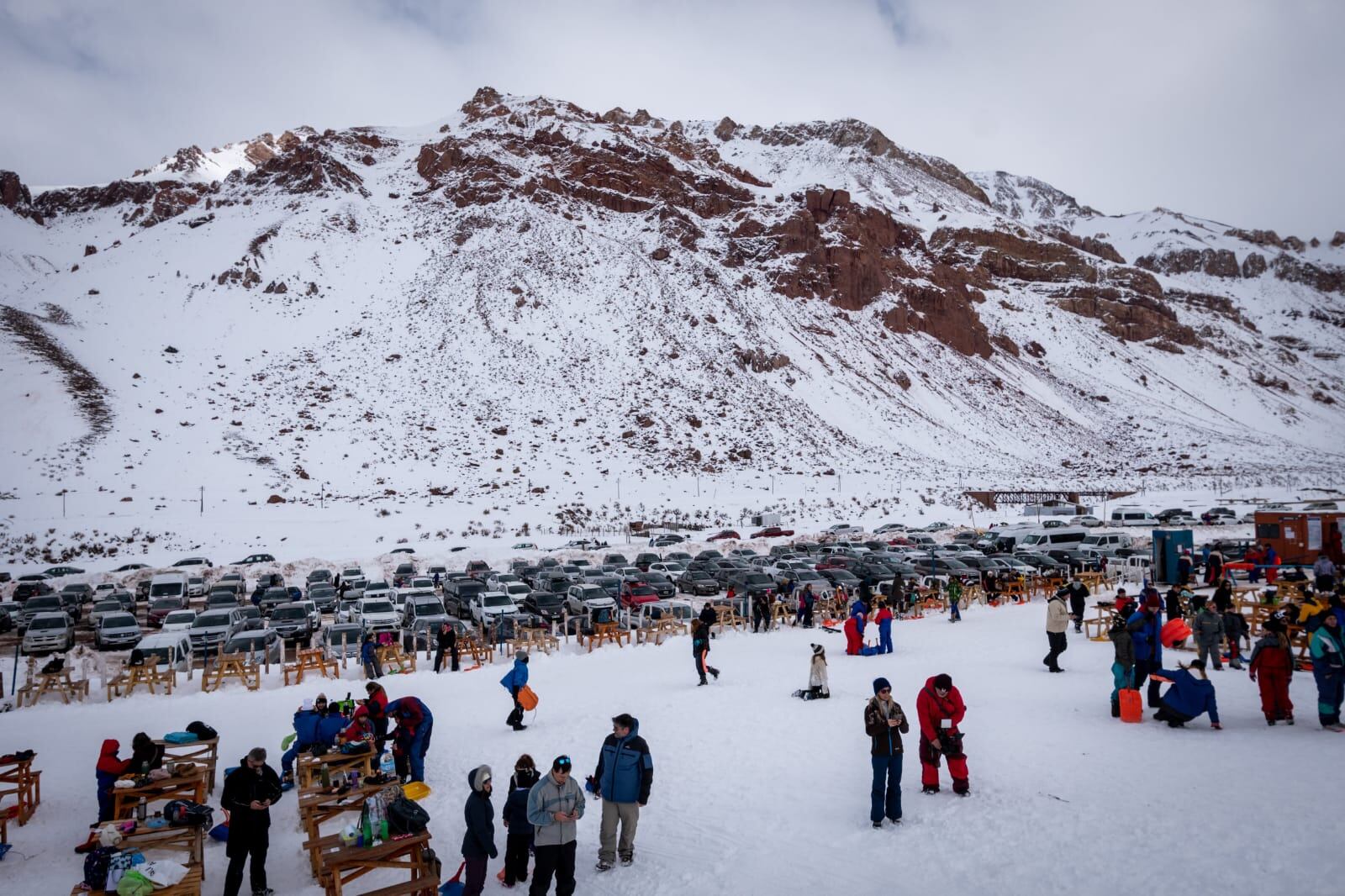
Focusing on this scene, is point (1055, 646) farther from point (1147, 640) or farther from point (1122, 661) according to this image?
point (1122, 661)

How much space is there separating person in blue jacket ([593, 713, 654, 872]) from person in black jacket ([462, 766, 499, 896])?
3.69 ft

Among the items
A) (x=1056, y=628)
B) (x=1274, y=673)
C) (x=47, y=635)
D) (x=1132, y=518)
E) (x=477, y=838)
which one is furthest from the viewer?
(x=1132, y=518)

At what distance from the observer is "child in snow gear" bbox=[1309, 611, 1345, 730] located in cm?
920

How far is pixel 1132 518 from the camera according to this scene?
1928 inches

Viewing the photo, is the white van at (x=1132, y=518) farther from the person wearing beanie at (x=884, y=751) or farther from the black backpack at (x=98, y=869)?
the black backpack at (x=98, y=869)

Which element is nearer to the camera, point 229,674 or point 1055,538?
point 229,674

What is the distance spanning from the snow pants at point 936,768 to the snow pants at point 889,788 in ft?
2.49

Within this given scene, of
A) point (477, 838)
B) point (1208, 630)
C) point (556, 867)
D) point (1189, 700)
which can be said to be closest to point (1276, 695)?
point (1189, 700)

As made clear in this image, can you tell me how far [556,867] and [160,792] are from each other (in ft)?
16.3

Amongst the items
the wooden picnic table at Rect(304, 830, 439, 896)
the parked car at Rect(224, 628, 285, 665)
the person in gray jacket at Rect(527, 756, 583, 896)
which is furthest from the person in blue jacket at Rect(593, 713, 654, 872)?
the parked car at Rect(224, 628, 285, 665)

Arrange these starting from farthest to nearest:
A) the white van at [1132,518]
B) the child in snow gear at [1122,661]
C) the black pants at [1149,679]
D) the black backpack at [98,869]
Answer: the white van at [1132,518], the black pants at [1149,679], the child in snow gear at [1122,661], the black backpack at [98,869]

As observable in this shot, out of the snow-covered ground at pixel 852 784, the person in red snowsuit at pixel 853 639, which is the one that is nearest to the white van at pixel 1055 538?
the person in red snowsuit at pixel 853 639

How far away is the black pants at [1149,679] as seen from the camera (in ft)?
35.7

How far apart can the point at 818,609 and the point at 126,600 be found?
2418 cm
